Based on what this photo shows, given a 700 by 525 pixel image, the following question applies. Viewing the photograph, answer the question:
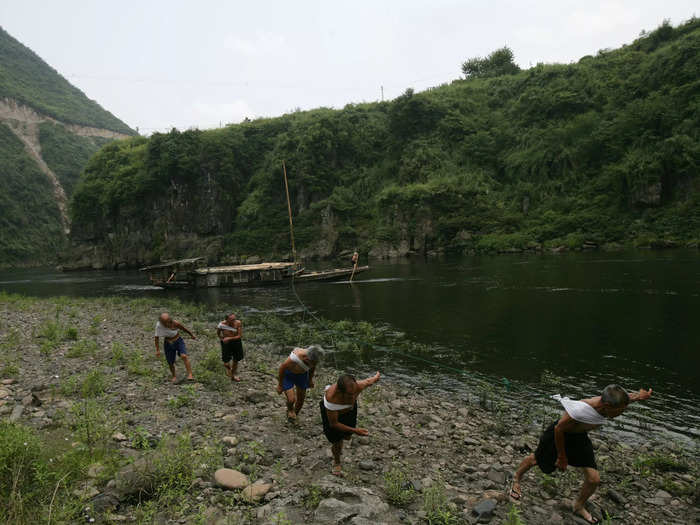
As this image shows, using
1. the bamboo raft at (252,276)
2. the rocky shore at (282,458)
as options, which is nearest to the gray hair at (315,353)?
the rocky shore at (282,458)

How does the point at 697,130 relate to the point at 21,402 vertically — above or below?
above

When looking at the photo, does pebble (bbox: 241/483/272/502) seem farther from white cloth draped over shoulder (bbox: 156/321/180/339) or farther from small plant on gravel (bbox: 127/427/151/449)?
white cloth draped over shoulder (bbox: 156/321/180/339)

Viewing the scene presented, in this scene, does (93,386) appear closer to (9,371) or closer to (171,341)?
(171,341)

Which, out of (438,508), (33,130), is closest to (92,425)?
(438,508)

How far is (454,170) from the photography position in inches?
2403

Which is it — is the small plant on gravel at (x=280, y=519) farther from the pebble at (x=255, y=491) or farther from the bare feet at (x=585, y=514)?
the bare feet at (x=585, y=514)

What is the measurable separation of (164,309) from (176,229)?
172ft

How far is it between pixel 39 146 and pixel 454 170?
13678 cm

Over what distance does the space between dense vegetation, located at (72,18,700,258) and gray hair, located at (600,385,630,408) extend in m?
40.8

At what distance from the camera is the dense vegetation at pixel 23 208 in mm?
96312

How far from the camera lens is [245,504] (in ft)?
14.9

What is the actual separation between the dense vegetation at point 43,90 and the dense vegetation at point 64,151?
12.0 metres

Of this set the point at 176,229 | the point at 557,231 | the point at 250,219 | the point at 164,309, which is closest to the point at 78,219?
the point at 176,229

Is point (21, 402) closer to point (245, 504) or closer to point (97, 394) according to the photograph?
point (97, 394)
